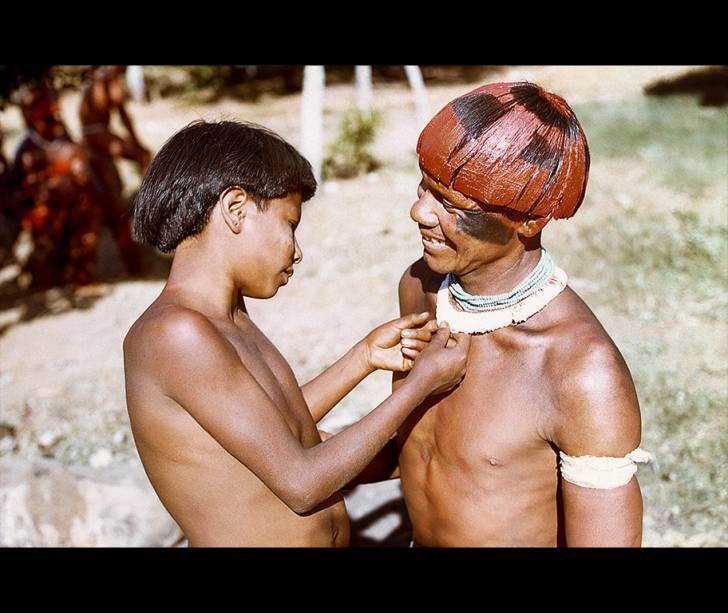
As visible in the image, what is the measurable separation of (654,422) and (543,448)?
3.06 metres

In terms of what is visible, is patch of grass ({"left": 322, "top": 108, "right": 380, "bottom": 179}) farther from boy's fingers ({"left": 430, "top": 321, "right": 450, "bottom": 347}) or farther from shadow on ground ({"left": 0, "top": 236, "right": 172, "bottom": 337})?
boy's fingers ({"left": 430, "top": 321, "right": 450, "bottom": 347})

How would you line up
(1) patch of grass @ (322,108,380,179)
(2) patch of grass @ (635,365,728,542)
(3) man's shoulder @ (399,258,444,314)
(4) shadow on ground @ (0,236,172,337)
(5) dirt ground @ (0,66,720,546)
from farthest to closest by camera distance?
(1) patch of grass @ (322,108,380,179)
(4) shadow on ground @ (0,236,172,337)
(5) dirt ground @ (0,66,720,546)
(2) patch of grass @ (635,365,728,542)
(3) man's shoulder @ (399,258,444,314)

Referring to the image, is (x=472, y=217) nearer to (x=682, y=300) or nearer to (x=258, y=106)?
(x=682, y=300)

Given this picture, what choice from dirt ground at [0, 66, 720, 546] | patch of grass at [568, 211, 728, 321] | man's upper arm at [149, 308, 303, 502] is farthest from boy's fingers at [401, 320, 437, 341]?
patch of grass at [568, 211, 728, 321]

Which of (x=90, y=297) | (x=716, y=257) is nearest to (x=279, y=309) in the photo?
(x=90, y=297)

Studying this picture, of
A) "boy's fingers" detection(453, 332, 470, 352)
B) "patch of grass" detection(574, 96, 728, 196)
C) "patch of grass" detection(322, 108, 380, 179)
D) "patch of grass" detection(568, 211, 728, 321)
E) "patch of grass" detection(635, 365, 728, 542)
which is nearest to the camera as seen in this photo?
"boy's fingers" detection(453, 332, 470, 352)

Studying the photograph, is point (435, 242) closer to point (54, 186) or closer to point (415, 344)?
point (415, 344)

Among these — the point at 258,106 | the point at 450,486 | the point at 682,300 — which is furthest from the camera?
the point at 258,106

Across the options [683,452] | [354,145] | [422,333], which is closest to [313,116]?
[354,145]

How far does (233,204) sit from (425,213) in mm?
531

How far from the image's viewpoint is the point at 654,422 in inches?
186

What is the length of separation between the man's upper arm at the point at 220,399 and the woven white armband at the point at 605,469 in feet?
2.36

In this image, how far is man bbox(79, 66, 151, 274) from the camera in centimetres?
818

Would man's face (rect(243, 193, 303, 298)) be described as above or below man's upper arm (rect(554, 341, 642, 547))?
above
